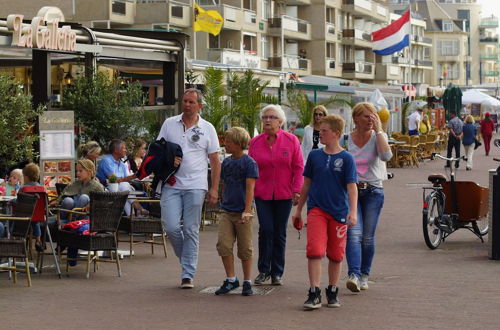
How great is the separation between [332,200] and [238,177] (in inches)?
49.0

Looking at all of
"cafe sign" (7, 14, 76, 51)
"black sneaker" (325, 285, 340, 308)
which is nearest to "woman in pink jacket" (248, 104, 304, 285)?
"black sneaker" (325, 285, 340, 308)

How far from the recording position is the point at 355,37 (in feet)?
290

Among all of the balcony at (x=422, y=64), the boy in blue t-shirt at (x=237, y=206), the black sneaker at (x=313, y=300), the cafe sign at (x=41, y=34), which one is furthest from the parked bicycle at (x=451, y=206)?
the balcony at (x=422, y=64)

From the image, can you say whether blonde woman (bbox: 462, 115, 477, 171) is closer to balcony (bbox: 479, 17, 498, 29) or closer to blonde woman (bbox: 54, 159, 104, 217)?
blonde woman (bbox: 54, 159, 104, 217)

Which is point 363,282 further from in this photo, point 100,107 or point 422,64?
point 422,64

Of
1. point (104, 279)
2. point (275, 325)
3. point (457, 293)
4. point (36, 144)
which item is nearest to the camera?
point (275, 325)

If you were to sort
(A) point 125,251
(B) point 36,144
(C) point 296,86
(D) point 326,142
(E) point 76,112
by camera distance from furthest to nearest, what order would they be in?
1. (C) point 296,86
2. (E) point 76,112
3. (B) point 36,144
4. (A) point 125,251
5. (D) point 326,142

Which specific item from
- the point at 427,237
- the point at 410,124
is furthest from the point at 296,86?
the point at 427,237

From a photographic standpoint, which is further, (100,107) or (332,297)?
(100,107)

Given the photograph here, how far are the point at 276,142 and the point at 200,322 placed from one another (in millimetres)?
2764

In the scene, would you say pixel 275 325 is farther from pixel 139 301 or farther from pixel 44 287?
pixel 44 287

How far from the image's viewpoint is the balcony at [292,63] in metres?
71.9

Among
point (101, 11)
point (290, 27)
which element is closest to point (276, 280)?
point (101, 11)

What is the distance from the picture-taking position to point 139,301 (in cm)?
1051
